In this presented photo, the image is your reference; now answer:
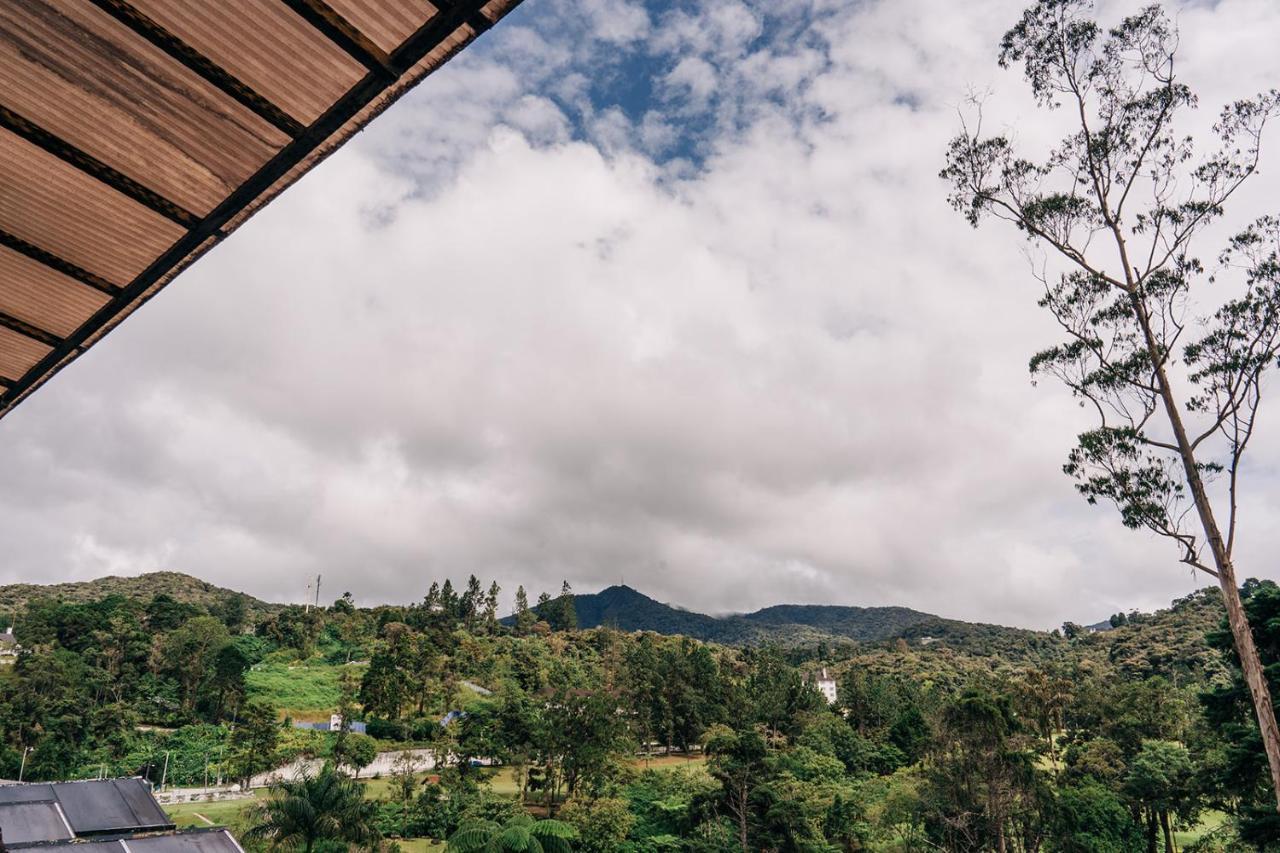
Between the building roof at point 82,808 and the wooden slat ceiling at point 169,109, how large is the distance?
23.4 ft

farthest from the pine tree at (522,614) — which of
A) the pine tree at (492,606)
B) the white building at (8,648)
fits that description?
the white building at (8,648)

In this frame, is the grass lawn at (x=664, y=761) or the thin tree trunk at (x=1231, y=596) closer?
the thin tree trunk at (x=1231, y=596)

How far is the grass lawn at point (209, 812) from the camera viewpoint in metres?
24.9

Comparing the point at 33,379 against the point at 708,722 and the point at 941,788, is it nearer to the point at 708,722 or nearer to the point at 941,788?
the point at 941,788

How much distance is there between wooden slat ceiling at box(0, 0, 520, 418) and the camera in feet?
6.55

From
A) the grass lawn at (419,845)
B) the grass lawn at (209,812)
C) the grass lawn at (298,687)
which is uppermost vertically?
the grass lawn at (298,687)

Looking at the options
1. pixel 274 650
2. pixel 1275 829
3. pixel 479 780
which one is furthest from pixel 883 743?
pixel 274 650

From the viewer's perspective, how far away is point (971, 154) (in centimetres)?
1480

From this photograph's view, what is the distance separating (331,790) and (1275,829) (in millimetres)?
21255

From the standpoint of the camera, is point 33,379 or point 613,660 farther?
point 613,660

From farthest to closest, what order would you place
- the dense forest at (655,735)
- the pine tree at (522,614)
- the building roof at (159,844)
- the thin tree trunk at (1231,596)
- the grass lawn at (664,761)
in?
the pine tree at (522,614)
the grass lawn at (664,761)
the dense forest at (655,735)
the thin tree trunk at (1231,596)
the building roof at (159,844)

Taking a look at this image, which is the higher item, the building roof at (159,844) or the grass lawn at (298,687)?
the grass lawn at (298,687)

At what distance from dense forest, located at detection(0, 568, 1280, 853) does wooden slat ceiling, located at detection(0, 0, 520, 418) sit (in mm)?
20304

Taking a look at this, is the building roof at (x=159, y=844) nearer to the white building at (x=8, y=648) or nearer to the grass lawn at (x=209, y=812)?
the grass lawn at (x=209, y=812)
